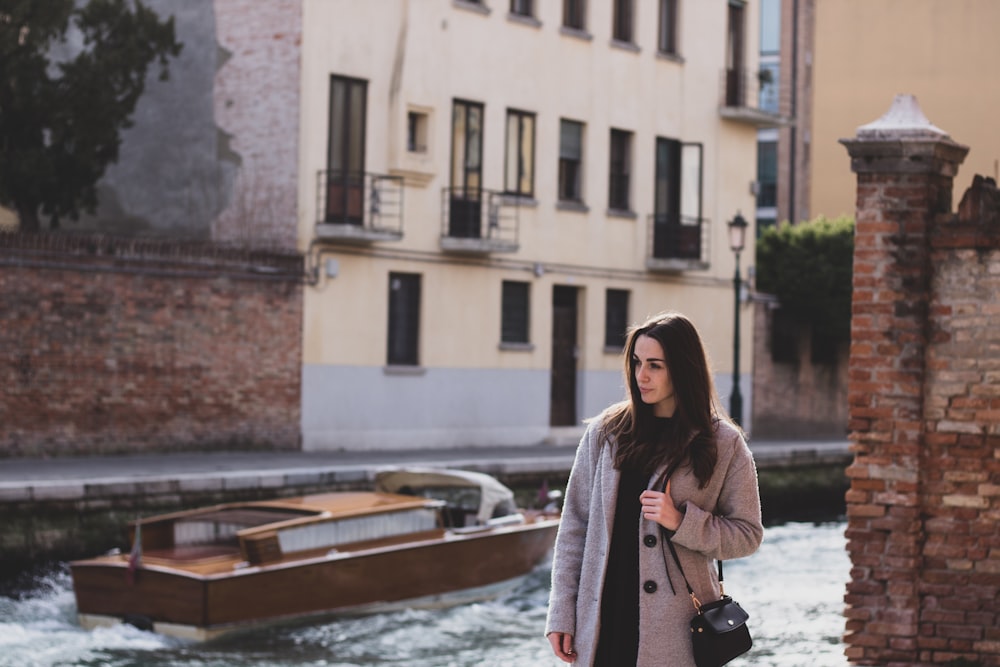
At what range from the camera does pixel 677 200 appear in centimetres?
3306

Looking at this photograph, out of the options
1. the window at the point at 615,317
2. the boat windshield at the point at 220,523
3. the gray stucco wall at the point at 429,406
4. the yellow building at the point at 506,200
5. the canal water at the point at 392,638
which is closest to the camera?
the canal water at the point at 392,638

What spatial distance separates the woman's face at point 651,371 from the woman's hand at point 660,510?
266 millimetres

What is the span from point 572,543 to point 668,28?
29.0 m

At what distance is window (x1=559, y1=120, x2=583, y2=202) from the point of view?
1216 inches

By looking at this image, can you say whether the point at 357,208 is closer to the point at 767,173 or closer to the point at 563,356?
the point at 563,356

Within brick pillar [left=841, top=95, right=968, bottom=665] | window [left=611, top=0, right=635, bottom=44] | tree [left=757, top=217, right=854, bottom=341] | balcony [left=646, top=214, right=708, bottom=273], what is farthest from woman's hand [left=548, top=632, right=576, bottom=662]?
tree [left=757, top=217, right=854, bottom=341]

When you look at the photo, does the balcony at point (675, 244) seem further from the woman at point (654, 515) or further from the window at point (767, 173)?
the woman at point (654, 515)

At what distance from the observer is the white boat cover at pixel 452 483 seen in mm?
18345

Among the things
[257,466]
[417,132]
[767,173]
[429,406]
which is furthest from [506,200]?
[767,173]

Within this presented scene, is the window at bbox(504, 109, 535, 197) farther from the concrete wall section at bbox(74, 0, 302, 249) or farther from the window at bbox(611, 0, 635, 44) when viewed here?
the concrete wall section at bbox(74, 0, 302, 249)

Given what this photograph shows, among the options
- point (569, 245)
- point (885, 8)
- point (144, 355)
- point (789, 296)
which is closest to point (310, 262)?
point (144, 355)

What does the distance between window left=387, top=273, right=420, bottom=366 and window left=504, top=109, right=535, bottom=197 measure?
2677 mm

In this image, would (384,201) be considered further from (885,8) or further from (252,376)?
(885,8)

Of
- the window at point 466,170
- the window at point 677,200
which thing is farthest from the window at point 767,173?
the window at point 466,170
